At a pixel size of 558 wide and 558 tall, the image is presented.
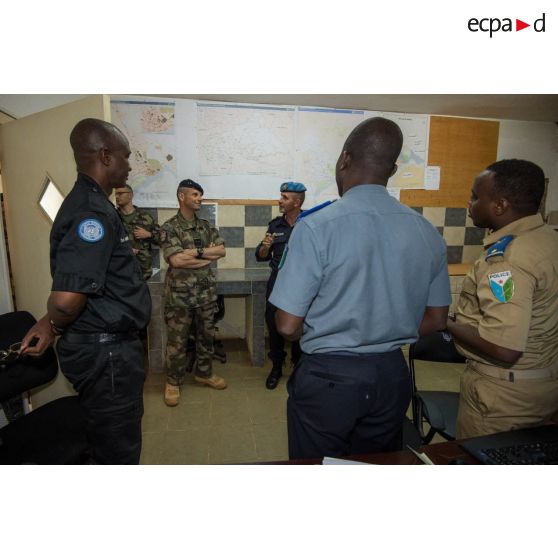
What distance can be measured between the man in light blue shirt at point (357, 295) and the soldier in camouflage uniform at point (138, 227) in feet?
6.88

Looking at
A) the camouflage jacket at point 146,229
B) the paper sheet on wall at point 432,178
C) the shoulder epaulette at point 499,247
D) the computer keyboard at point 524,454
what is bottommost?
the computer keyboard at point 524,454

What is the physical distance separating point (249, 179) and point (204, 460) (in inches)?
87.2

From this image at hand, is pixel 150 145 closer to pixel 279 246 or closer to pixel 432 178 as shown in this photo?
pixel 279 246

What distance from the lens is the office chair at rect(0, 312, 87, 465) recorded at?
1218mm

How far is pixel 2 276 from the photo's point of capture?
1806 mm

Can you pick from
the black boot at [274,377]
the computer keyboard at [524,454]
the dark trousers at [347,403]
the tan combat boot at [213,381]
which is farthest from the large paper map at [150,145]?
the computer keyboard at [524,454]

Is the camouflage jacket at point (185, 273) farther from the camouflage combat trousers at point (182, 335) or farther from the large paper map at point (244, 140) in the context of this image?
the large paper map at point (244, 140)

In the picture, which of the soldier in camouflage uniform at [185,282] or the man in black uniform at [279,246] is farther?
the man in black uniform at [279,246]

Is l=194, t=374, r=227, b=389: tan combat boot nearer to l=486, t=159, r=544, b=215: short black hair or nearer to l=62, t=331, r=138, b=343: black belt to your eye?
l=62, t=331, r=138, b=343: black belt

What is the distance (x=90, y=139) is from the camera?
4.23 ft

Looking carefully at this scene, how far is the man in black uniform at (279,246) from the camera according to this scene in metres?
2.70

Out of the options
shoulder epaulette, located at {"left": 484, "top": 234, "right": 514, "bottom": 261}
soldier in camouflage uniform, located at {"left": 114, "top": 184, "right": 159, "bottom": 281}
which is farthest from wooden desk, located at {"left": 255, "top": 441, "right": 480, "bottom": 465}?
soldier in camouflage uniform, located at {"left": 114, "top": 184, "right": 159, "bottom": 281}

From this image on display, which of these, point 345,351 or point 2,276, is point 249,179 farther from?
point 345,351
